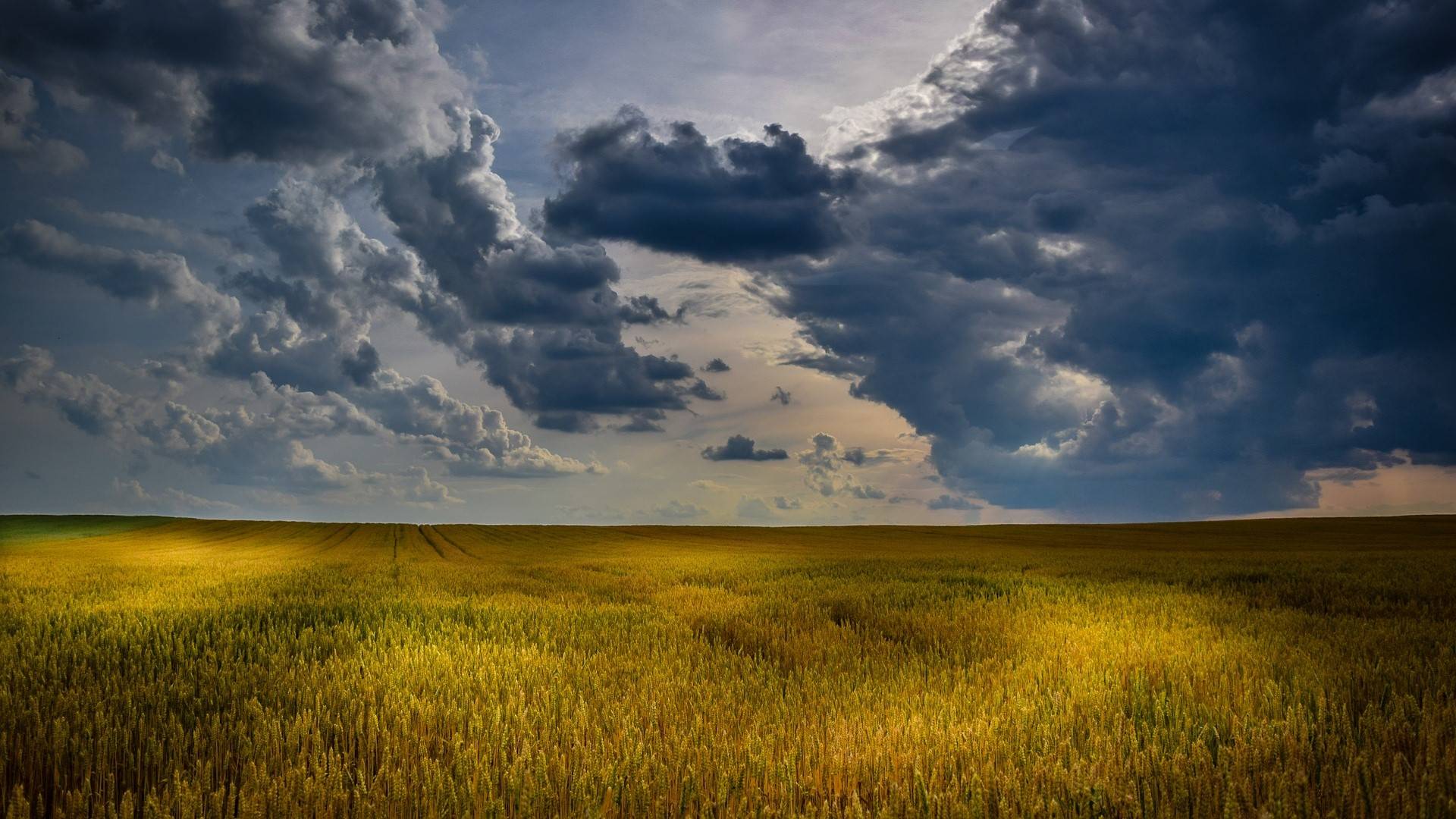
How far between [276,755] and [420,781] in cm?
114

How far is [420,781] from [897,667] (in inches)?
181

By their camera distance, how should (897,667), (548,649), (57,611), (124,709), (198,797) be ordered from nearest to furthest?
(198,797) → (124,709) → (897,667) → (548,649) → (57,611)

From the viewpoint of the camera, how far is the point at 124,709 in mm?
5758

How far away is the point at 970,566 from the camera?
21.8m

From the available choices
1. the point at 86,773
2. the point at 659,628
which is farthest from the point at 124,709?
the point at 659,628

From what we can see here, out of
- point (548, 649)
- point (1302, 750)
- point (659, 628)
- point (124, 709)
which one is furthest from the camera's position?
point (659, 628)

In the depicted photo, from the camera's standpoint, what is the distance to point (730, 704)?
5707 mm

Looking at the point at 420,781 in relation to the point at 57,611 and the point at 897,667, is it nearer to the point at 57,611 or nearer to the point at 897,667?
the point at 897,667

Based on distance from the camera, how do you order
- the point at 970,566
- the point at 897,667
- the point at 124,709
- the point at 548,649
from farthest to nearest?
1. the point at 970,566
2. the point at 548,649
3. the point at 897,667
4. the point at 124,709

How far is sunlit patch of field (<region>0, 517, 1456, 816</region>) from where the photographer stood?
3.99 m

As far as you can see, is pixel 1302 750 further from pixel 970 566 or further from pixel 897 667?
pixel 970 566

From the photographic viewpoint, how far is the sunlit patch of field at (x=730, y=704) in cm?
399

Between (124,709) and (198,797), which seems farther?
(124,709)

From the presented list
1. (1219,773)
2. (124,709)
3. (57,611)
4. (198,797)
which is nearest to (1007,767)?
(1219,773)
